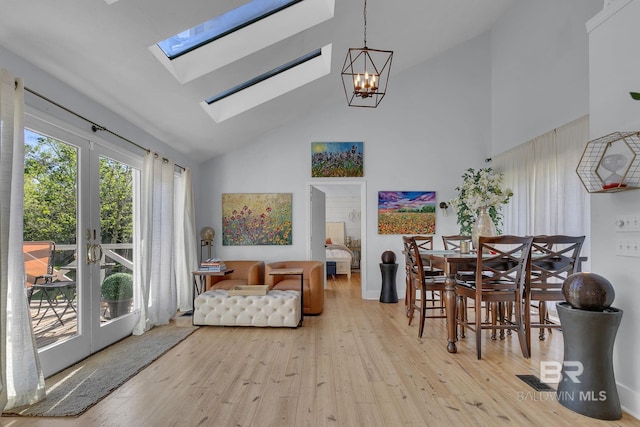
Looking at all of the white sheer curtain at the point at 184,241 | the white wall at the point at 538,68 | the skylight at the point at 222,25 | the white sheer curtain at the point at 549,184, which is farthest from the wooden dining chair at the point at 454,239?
the white sheer curtain at the point at 184,241

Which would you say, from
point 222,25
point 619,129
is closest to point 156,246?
point 222,25

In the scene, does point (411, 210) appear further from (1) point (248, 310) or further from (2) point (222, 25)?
(2) point (222, 25)

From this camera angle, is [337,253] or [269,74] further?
[337,253]

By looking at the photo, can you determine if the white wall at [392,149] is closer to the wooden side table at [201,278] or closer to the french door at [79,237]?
the wooden side table at [201,278]

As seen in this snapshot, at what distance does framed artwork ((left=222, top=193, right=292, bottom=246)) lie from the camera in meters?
5.96

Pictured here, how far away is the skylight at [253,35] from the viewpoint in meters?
3.38

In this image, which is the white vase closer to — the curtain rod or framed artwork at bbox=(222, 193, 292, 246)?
framed artwork at bbox=(222, 193, 292, 246)

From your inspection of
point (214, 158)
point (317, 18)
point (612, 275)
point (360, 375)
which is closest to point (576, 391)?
point (612, 275)

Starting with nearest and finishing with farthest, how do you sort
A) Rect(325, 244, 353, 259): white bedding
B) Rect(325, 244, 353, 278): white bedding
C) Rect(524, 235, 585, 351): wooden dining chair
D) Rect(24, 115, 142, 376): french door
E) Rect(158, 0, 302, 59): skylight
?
1. Rect(24, 115, 142, 376): french door
2. Rect(524, 235, 585, 351): wooden dining chair
3. Rect(158, 0, 302, 59): skylight
4. Rect(325, 244, 353, 278): white bedding
5. Rect(325, 244, 353, 259): white bedding

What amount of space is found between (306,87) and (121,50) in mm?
2678

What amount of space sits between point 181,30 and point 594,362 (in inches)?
147

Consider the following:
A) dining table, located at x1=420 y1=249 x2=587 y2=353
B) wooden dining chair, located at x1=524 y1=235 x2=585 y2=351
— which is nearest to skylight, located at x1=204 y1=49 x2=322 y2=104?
dining table, located at x1=420 y1=249 x2=587 y2=353

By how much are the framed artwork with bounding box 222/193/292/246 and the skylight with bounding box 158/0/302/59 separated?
2993 millimetres

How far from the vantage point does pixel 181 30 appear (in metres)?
2.72
